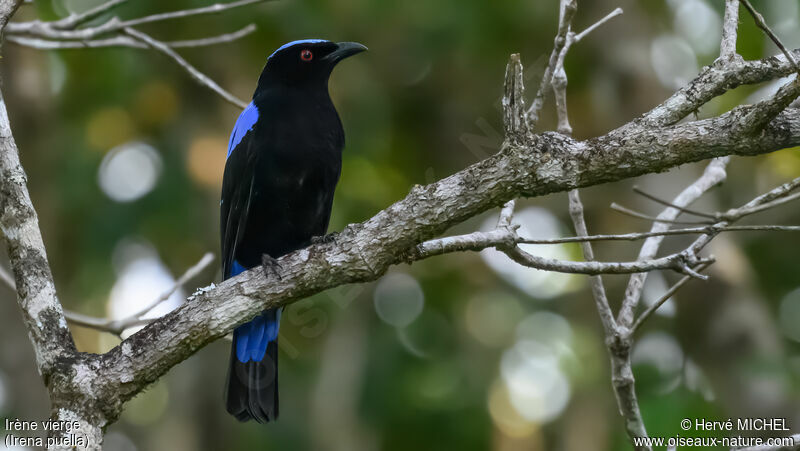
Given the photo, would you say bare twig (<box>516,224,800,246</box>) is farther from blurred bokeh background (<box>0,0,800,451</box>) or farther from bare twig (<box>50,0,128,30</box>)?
blurred bokeh background (<box>0,0,800,451</box>)

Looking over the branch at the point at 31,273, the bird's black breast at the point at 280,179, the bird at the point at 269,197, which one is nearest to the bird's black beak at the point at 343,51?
the bird at the point at 269,197

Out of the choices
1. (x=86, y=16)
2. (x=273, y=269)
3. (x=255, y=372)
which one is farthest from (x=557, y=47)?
(x=86, y=16)

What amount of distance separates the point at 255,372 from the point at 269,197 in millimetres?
946

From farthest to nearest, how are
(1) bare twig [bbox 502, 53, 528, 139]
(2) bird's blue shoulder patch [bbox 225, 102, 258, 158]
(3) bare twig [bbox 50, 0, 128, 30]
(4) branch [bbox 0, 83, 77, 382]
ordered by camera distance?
(2) bird's blue shoulder patch [bbox 225, 102, 258, 158] → (3) bare twig [bbox 50, 0, 128, 30] → (4) branch [bbox 0, 83, 77, 382] → (1) bare twig [bbox 502, 53, 528, 139]

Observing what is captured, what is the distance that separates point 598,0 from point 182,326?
7.35 metres

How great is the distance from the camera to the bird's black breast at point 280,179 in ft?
14.8

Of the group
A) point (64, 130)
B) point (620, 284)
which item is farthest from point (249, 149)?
point (64, 130)

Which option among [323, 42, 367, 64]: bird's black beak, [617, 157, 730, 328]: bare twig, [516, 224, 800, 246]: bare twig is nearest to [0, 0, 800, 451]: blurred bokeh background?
[323, 42, 367, 64]: bird's black beak

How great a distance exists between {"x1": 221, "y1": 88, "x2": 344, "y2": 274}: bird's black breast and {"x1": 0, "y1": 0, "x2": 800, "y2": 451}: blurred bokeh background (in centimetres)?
313

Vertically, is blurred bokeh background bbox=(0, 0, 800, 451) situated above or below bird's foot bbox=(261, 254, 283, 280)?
above

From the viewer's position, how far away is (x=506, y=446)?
362 inches

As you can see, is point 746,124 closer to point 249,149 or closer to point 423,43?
point 249,149

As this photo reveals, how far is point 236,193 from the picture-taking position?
4.62m

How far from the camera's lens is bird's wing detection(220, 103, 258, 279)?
180 inches
